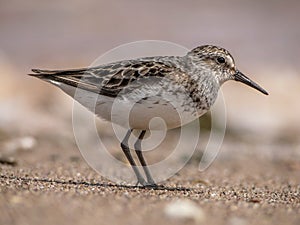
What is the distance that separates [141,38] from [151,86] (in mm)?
14530

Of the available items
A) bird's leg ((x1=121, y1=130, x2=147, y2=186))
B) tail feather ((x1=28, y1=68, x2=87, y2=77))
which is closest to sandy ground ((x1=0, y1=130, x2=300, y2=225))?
bird's leg ((x1=121, y1=130, x2=147, y2=186))

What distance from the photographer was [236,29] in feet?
73.6

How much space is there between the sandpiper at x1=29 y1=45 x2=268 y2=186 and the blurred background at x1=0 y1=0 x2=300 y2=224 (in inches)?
39.8

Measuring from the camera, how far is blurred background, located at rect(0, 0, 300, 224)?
25.4ft

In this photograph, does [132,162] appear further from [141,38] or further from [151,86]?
[141,38]

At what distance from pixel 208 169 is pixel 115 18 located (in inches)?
632

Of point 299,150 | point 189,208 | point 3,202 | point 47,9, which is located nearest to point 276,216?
point 189,208

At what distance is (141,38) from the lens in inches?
798

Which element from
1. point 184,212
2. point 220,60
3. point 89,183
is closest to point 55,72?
point 89,183

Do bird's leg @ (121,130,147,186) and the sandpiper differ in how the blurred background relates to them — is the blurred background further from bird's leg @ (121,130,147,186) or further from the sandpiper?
the sandpiper

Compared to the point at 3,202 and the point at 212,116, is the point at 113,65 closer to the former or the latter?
the point at 3,202

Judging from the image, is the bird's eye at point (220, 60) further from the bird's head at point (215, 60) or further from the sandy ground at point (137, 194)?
the sandy ground at point (137, 194)

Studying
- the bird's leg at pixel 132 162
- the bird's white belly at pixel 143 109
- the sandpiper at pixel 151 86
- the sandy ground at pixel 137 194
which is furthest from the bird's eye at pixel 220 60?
the sandy ground at pixel 137 194

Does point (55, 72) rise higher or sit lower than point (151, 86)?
lower
